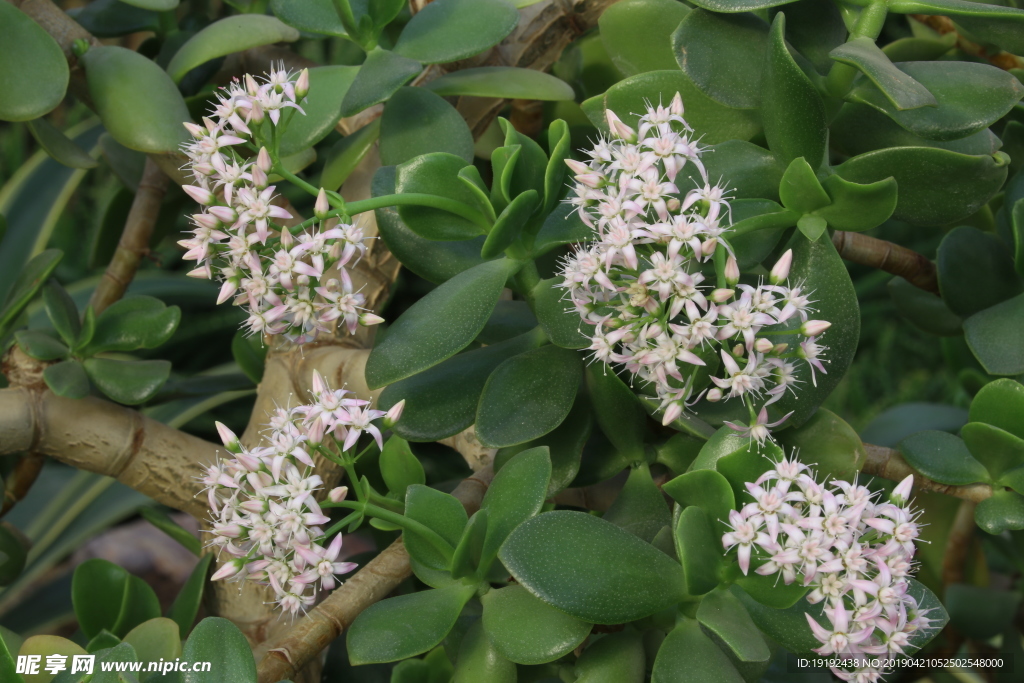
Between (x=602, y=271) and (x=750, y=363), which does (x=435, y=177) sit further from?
(x=750, y=363)

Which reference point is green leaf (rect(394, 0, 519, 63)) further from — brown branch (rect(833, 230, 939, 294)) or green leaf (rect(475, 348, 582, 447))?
brown branch (rect(833, 230, 939, 294))

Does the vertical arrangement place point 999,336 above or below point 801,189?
below

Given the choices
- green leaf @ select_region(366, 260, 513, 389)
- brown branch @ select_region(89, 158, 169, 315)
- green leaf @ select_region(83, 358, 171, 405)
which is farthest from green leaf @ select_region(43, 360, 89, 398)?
green leaf @ select_region(366, 260, 513, 389)

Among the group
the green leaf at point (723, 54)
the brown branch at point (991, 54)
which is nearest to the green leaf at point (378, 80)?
the green leaf at point (723, 54)

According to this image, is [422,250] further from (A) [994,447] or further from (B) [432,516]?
(A) [994,447]

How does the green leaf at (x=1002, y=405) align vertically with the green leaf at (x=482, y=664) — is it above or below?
above

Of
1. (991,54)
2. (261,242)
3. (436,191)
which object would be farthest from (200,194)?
(991,54)

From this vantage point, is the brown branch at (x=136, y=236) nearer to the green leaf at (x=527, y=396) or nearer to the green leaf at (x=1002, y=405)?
the green leaf at (x=527, y=396)
